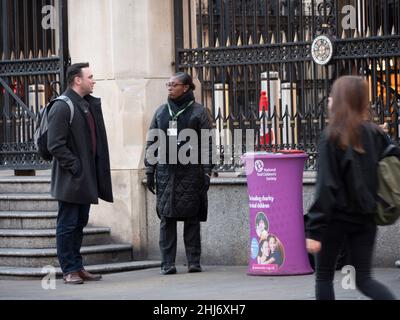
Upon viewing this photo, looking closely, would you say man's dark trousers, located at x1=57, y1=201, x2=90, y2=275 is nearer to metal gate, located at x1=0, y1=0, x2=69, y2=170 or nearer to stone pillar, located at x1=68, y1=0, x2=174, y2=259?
stone pillar, located at x1=68, y1=0, x2=174, y2=259

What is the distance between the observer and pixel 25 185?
46.1 ft

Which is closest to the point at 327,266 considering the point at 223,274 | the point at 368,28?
the point at 223,274

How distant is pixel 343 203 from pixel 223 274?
4.55 meters

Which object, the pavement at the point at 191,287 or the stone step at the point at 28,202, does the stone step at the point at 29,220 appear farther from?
the pavement at the point at 191,287

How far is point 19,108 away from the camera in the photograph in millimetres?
14789

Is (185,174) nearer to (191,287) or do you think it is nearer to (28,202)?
(191,287)

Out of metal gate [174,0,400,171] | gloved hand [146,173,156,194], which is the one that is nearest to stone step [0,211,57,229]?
gloved hand [146,173,156,194]

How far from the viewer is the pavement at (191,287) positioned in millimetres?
10305

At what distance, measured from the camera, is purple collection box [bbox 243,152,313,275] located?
1155 centimetres

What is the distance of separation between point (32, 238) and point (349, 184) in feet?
19.3

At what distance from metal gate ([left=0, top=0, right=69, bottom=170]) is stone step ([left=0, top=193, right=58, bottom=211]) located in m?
0.82

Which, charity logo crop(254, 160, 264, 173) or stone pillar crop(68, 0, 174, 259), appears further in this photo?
stone pillar crop(68, 0, 174, 259)

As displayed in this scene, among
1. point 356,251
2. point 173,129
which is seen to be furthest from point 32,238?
point 356,251
